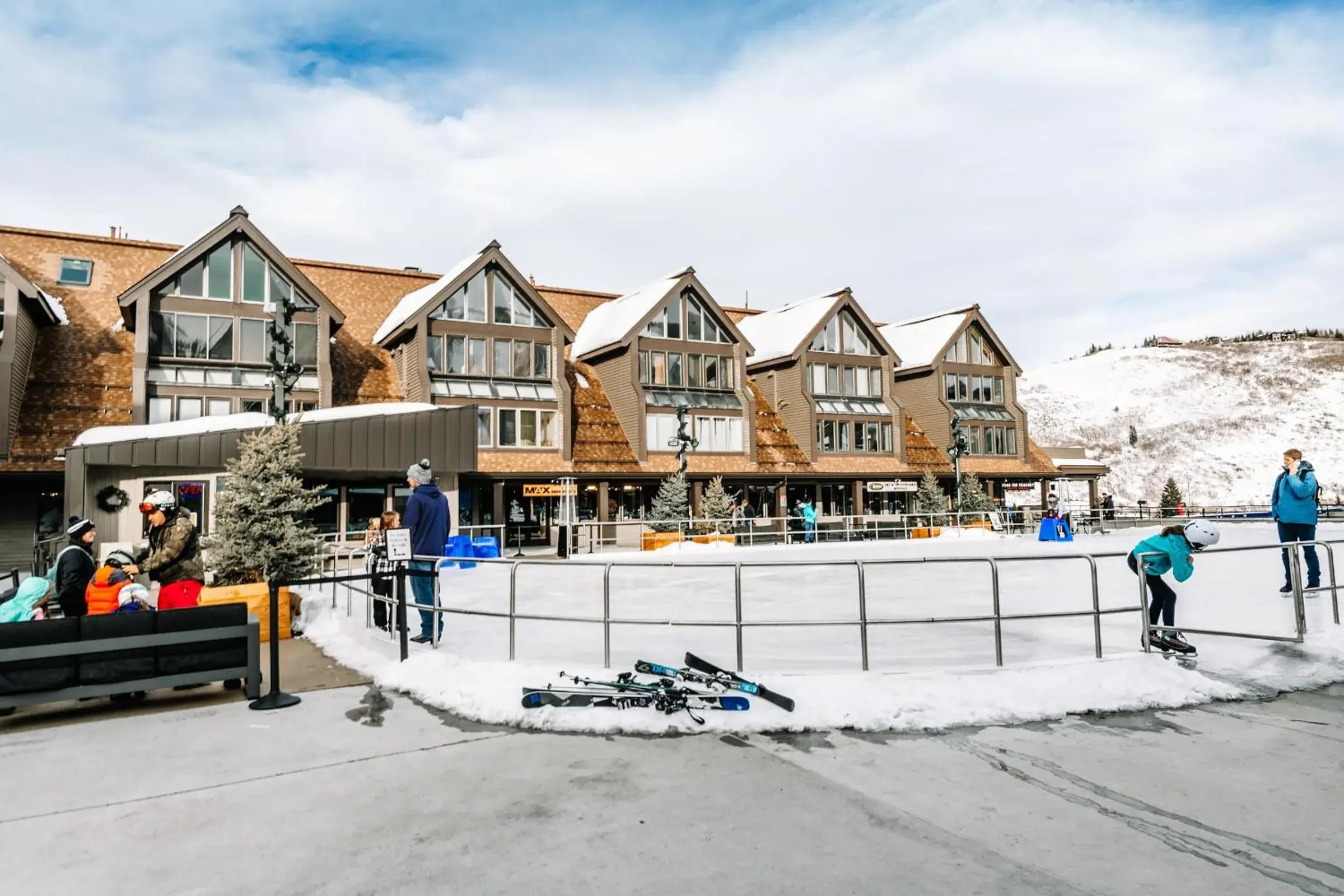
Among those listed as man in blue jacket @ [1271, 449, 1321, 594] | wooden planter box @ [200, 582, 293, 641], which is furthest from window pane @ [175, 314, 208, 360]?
man in blue jacket @ [1271, 449, 1321, 594]

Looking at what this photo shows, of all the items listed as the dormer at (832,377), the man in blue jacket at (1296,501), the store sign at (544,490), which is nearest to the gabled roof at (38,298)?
the store sign at (544,490)

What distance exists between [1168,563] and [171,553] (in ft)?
34.1

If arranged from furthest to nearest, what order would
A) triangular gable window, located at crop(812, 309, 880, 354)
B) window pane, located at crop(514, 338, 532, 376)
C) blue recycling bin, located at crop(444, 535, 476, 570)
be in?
1. triangular gable window, located at crop(812, 309, 880, 354)
2. window pane, located at crop(514, 338, 532, 376)
3. blue recycling bin, located at crop(444, 535, 476, 570)

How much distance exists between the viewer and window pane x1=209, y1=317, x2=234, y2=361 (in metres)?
28.4

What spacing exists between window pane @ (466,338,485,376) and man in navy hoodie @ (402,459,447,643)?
22.5 m

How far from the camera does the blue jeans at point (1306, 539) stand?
999cm

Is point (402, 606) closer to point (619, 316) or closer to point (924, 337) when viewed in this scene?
point (619, 316)

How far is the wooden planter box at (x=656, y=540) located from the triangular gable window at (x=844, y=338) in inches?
648

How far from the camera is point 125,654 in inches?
275

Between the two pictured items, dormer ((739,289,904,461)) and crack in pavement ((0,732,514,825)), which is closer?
crack in pavement ((0,732,514,825))

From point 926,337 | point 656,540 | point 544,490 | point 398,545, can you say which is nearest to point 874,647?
point 398,545

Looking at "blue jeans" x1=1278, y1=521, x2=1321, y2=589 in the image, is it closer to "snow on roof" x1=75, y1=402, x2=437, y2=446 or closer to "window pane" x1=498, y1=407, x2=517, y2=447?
"snow on roof" x1=75, y1=402, x2=437, y2=446

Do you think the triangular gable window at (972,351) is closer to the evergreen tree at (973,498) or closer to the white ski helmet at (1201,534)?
the evergreen tree at (973,498)

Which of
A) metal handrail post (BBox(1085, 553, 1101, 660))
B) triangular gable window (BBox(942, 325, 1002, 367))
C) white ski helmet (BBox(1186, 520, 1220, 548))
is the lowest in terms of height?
metal handrail post (BBox(1085, 553, 1101, 660))
